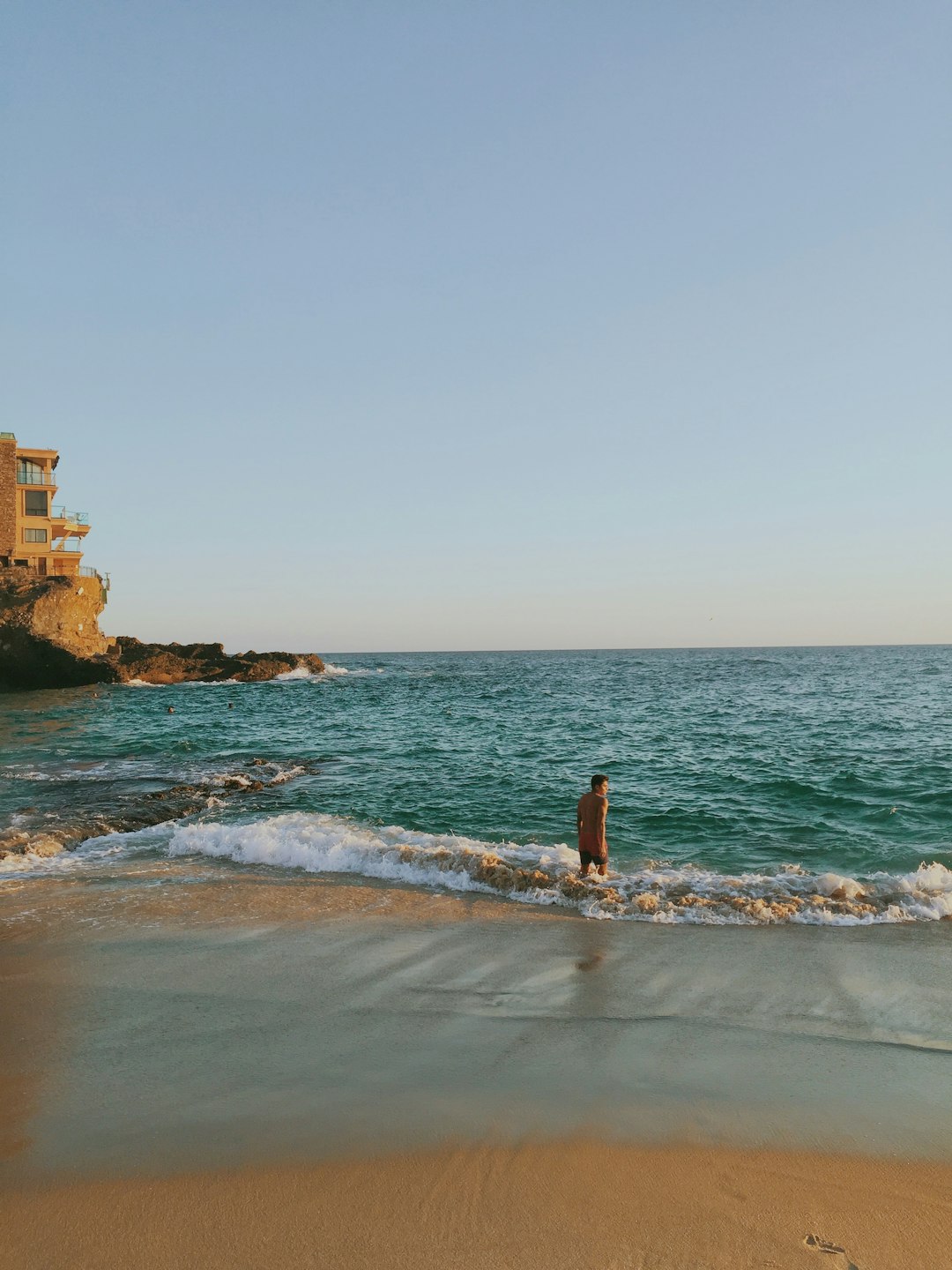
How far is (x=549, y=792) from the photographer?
16.2 m

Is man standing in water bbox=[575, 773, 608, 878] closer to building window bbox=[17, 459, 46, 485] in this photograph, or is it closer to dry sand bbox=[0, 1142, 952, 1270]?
dry sand bbox=[0, 1142, 952, 1270]

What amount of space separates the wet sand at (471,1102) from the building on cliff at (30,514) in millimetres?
55936

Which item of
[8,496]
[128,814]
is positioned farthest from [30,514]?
[128,814]

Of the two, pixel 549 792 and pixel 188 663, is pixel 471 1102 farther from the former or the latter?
pixel 188 663

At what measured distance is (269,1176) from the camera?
398 cm

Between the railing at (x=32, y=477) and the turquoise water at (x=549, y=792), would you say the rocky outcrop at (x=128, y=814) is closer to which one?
the turquoise water at (x=549, y=792)

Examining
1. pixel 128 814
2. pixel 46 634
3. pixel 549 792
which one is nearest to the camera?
pixel 128 814

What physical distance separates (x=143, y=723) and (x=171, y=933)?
82.2ft

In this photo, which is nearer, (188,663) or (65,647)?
(65,647)

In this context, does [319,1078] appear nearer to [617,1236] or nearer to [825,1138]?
[617,1236]

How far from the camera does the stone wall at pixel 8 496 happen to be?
181 ft

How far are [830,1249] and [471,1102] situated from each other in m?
1.97

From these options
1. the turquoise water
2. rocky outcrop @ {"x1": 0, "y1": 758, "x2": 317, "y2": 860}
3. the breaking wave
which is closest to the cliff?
the turquoise water

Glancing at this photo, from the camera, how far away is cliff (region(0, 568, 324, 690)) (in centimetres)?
4822
